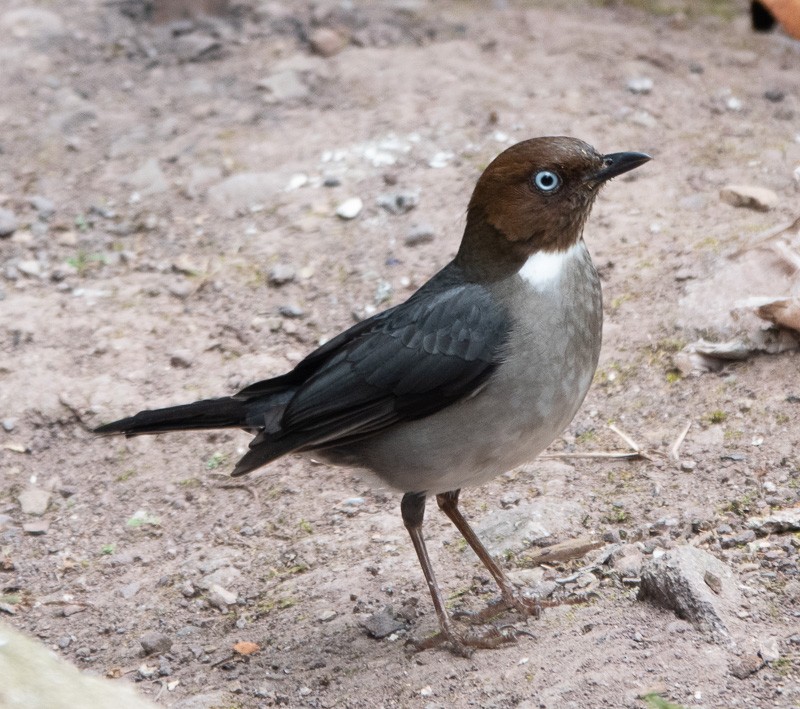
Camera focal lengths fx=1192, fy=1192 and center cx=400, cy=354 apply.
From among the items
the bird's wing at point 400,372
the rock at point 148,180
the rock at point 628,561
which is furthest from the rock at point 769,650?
the rock at point 148,180

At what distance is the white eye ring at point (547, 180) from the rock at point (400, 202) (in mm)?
2672

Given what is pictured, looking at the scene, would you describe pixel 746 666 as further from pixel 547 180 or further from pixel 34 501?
pixel 34 501

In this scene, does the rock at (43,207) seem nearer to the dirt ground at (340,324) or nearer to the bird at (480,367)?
the dirt ground at (340,324)

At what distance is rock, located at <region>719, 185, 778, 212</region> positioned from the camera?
6.36 meters

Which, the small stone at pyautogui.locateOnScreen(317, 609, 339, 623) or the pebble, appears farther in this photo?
the pebble

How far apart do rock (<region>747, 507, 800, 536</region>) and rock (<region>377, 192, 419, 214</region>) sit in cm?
317

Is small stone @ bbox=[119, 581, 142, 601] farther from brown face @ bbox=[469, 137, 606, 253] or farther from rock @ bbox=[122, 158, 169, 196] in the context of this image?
rock @ bbox=[122, 158, 169, 196]

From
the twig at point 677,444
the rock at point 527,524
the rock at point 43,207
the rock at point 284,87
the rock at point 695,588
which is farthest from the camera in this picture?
the rock at point 284,87

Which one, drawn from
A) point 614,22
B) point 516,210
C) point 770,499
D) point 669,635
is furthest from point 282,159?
point 669,635

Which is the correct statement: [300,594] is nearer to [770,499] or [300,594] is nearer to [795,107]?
[770,499]

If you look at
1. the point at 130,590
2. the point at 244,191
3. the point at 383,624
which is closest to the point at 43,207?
the point at 244,191

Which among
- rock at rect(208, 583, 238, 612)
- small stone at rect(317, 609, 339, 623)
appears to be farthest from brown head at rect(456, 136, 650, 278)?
rock at rect(208, 583, 238, 612)

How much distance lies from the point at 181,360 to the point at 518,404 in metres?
2.55

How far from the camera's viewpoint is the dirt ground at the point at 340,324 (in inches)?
170
